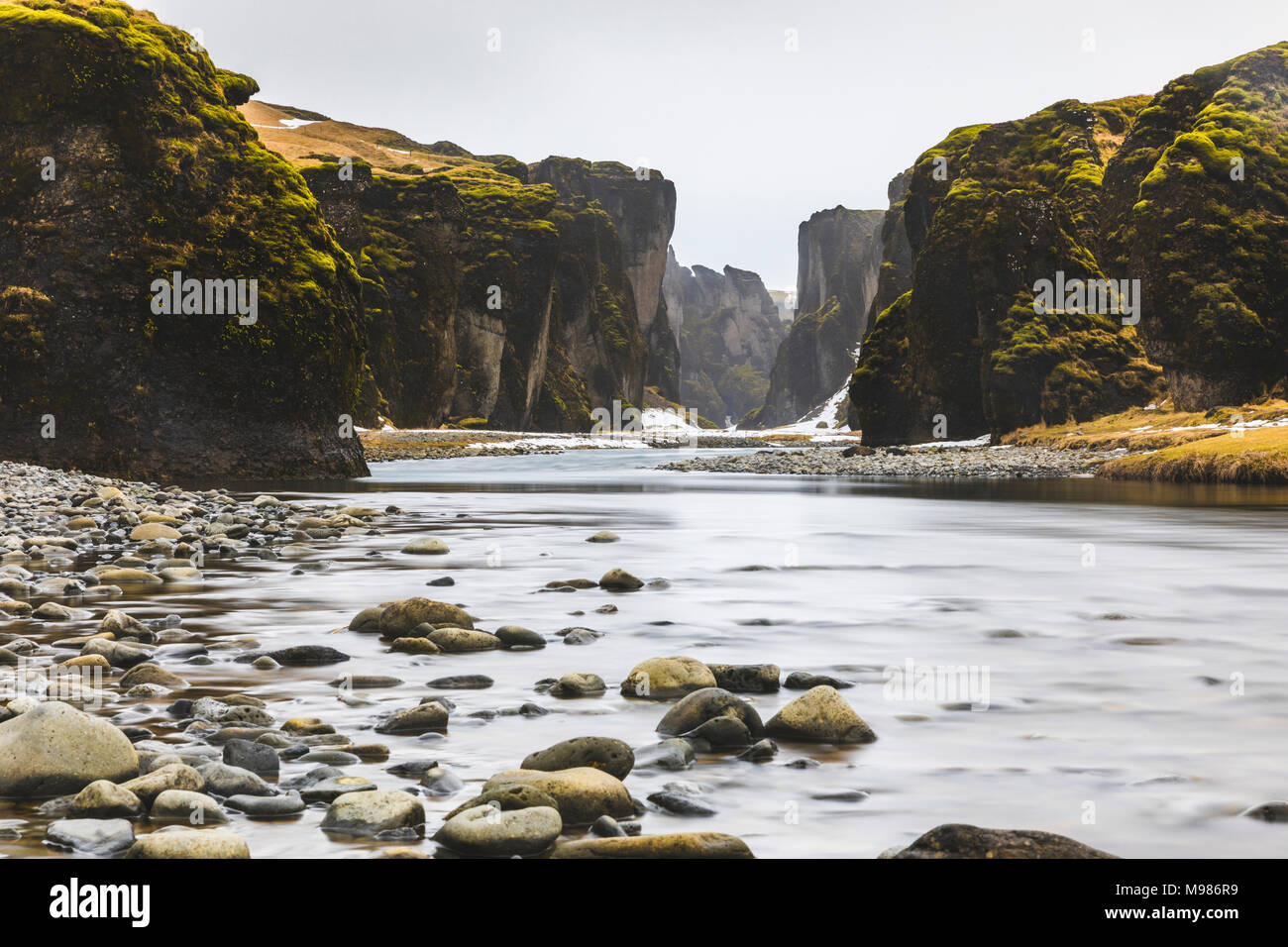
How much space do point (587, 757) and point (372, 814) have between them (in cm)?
130

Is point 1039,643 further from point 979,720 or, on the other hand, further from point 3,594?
point 3,594

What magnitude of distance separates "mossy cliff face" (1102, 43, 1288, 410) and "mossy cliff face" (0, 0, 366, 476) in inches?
2102

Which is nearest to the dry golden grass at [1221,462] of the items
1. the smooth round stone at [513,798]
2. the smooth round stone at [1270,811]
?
the smooth round stone at [1270,811]

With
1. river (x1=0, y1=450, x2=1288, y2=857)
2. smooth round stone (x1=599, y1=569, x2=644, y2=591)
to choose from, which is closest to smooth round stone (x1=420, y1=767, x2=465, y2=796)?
river (x1=0, y1=450, x2=1288, y2=857)

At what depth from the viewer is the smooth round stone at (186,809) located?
5.09 metres

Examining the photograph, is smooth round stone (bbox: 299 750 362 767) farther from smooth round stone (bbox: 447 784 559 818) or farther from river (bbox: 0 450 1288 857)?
smooth round stone (bbox: 447 784 559 818)

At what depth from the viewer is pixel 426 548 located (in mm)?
19406

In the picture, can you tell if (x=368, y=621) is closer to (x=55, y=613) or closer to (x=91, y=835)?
(x=55, y=613)

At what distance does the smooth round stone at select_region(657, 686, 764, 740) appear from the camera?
7.05m

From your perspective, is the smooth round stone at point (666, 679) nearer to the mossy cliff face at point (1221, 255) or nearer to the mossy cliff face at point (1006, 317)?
the mossy cliff face at point (1221, 255)

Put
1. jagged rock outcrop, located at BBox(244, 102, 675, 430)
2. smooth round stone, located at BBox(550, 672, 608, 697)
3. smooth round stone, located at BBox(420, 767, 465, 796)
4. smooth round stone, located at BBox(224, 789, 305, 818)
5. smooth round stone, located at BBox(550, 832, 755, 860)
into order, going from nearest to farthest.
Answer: smooth round stone, located at BBox(550, 832, 755, 860)
smooth round stone, located at BBox(224, 789, 305, 818)
smooth round stone, located at BBox(420, 767, 465, 796)
smooth round stone, located at BBox(550, 672, 608, 697)
jagged rock outcrop, located at BBox(244, 102, 675, 430)

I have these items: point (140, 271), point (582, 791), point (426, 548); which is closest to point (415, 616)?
point (582, 791)

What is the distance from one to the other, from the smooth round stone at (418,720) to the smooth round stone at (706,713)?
138 centimetres
